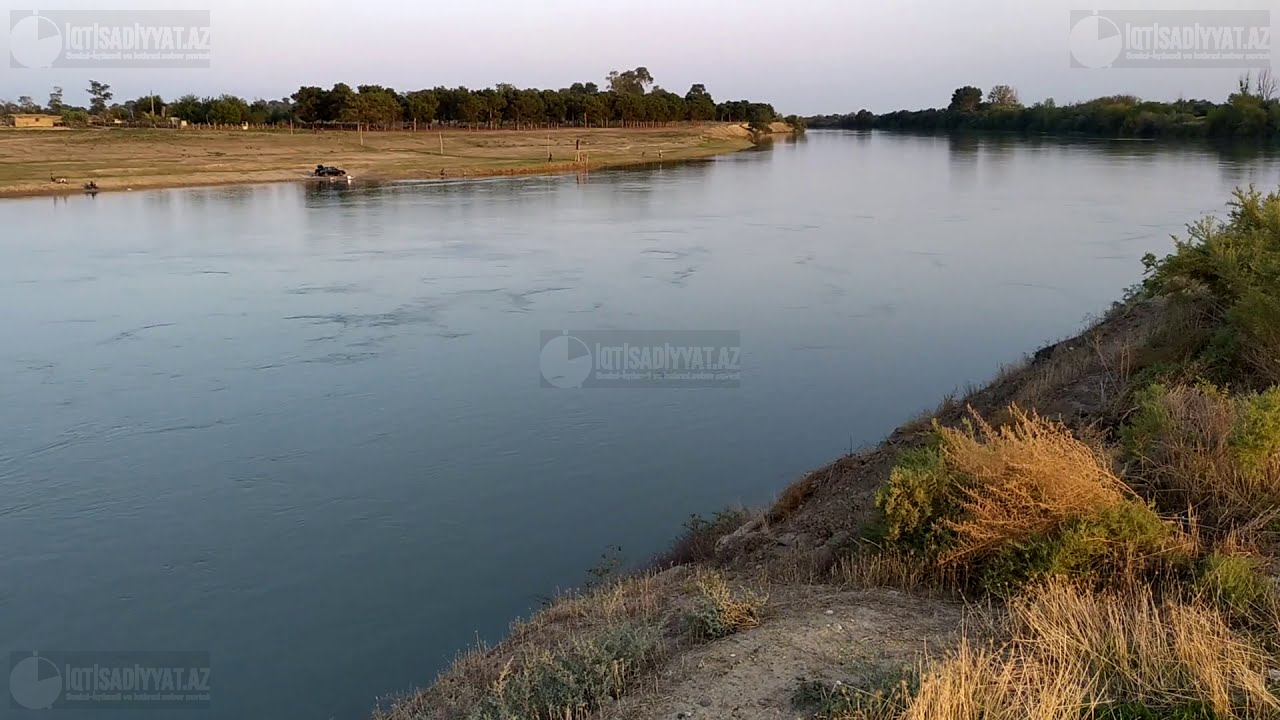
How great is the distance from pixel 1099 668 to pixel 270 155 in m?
53.4

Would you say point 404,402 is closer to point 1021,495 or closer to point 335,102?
point 1021,495

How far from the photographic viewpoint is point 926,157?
6003 centimetres

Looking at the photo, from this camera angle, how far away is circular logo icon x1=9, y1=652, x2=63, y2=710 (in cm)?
637

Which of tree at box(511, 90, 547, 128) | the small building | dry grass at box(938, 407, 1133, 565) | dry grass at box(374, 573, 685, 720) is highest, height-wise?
tree at box(511, 90, 547, 128)

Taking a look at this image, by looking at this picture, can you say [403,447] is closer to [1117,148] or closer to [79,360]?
[79,360]

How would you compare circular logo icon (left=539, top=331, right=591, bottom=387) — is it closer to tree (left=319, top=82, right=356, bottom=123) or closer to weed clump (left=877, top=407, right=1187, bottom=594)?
weed clump (left=877, top=407, right=1187, bottom=594)

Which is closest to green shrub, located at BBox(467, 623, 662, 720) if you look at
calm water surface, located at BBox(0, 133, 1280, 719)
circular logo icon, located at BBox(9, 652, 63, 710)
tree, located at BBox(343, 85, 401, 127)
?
calm water surface, located at BBox(0, 133, 1280, 719)

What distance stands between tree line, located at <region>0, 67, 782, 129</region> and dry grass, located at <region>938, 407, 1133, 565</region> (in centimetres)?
6901
